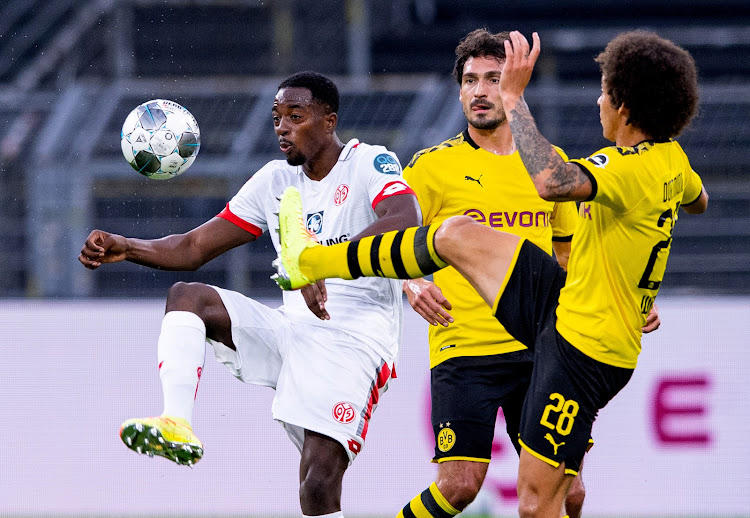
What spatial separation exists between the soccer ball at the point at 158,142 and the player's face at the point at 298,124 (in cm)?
44

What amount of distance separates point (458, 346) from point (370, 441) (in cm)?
300

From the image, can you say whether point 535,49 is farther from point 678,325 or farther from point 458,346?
point 678,325

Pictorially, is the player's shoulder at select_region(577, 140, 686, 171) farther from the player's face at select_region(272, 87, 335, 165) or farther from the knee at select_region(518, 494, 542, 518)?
the player's face at select_region(272, 87, 335, 165)

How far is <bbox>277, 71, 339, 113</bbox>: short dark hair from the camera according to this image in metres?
4.89

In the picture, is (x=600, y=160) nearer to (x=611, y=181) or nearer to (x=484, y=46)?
(x=611, y=181)

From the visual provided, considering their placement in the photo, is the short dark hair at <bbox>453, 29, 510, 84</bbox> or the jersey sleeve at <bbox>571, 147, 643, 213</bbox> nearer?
the jersey sleeve at <bbox>571, 147, 643, 213</bbox>

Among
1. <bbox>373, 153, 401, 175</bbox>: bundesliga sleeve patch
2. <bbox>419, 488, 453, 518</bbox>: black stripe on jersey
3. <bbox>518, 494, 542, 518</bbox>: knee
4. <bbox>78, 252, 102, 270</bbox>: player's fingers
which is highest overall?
<bbox>373, 153, 401, 175</bbox>: bundesliga sleeve patch

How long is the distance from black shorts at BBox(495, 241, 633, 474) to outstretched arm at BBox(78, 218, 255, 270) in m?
1.47

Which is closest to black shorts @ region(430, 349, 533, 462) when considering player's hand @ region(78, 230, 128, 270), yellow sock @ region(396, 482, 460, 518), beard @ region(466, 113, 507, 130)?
yellow sock @ region(396, 482, 460, 518)

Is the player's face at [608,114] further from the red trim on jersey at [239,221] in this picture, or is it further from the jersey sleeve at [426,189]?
the red trim on jersey at [239,221]

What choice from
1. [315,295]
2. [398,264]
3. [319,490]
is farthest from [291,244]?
[319,490]

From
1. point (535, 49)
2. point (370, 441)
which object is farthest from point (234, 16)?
point (535, 49)

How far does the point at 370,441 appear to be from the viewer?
771 centimetres

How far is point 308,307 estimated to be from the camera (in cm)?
442
